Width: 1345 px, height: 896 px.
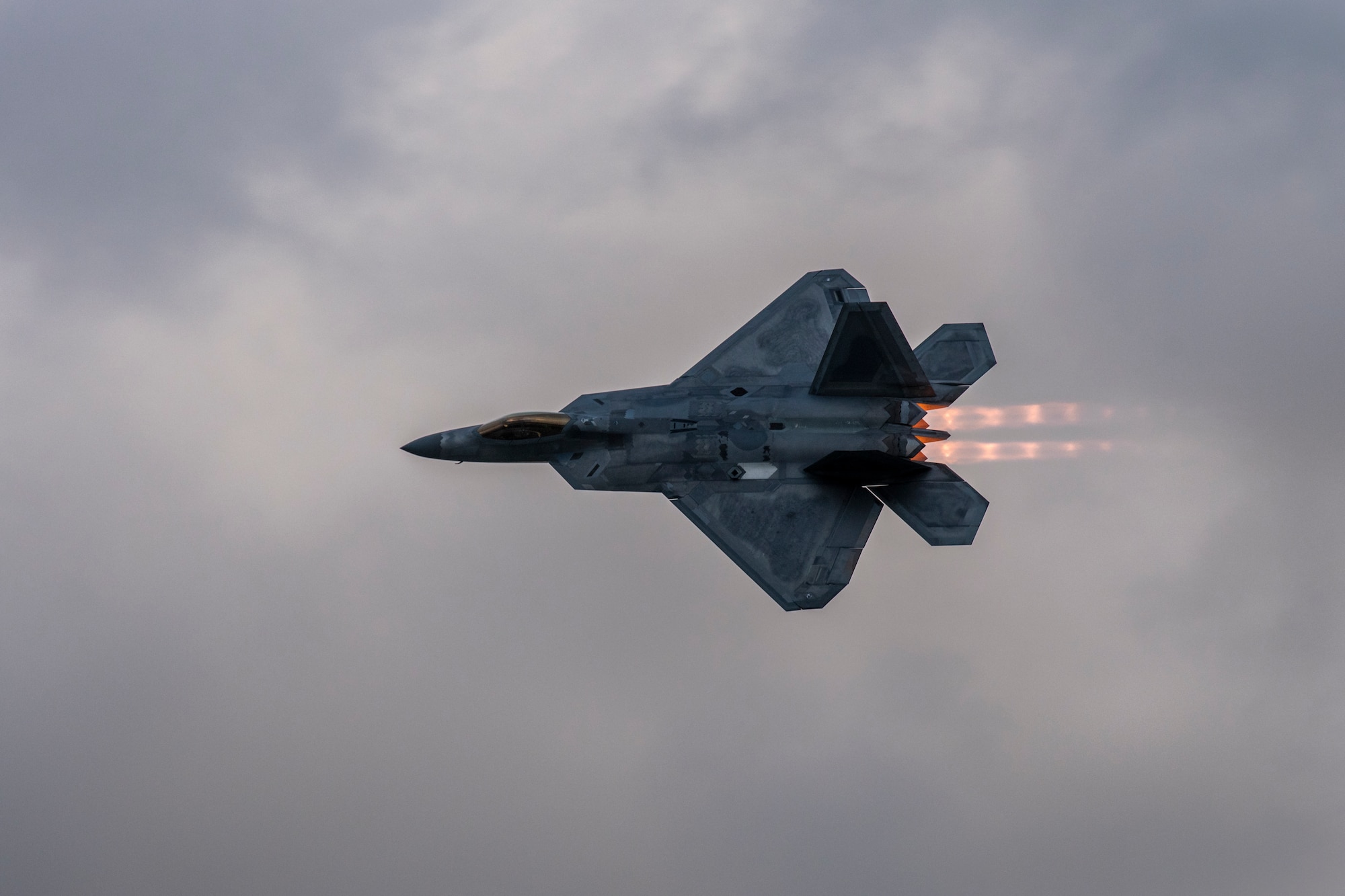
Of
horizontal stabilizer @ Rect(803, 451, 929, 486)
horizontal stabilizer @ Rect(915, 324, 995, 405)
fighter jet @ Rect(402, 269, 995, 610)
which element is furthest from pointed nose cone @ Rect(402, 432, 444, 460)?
horizontal stabilizer @ Rect(915, 324, 995, 405)

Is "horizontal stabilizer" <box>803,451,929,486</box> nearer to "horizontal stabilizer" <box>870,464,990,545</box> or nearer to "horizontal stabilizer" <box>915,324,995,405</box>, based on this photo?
"horizontal stabilizer" <box>870,464,990,545</box>

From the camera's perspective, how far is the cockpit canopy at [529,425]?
47875 mm

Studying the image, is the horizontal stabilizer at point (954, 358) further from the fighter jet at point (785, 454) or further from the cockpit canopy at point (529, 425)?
the cockpit canopy at point (529, 425)

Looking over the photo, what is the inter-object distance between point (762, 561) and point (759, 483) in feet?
8.69

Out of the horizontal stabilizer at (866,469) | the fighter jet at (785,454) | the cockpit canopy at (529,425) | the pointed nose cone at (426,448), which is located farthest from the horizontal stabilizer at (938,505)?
the pointed nose cone at (426,448)

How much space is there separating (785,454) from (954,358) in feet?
23.7

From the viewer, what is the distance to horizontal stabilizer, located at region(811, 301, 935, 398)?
47156 millimetres

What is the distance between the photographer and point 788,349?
50.2m

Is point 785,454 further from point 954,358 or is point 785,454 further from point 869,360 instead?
point 954,358

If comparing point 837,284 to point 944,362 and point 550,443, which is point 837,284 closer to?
point 944,362

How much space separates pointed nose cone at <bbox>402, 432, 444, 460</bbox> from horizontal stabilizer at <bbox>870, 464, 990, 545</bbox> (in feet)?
49.7

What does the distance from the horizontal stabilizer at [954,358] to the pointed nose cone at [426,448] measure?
17.0 metres

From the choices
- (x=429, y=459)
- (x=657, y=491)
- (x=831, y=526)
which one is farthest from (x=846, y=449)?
(x=429, y=459)

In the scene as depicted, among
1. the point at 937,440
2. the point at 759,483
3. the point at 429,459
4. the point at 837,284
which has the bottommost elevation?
the point at 429,459
